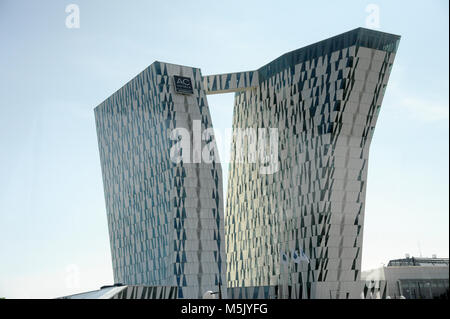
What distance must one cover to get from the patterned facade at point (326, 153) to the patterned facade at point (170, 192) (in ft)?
37.9

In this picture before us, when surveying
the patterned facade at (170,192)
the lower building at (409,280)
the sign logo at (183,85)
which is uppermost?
the sign logo at (183,85)

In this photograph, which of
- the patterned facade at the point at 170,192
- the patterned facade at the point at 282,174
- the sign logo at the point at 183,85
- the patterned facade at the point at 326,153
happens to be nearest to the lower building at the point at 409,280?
the patterned facade at the point at 326,153

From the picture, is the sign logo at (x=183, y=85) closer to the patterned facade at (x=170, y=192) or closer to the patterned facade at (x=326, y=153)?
the patterned facade at (x=170, y=192)

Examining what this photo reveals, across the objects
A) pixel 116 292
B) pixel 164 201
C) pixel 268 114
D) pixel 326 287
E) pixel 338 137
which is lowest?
pixel 326 287

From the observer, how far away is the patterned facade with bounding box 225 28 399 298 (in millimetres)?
84000

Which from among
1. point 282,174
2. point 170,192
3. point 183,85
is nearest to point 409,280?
point 282,174

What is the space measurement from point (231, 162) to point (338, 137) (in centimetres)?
2796

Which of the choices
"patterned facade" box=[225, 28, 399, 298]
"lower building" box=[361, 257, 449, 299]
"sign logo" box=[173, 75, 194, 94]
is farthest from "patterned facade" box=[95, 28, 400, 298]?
"lower building" box=[361, 257, 449, 299]

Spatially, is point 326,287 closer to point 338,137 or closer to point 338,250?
point 338,250

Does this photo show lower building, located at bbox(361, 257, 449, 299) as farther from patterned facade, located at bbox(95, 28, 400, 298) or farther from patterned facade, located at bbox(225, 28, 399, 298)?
patterned facade, located at bbox(95, 28, 400, 298)

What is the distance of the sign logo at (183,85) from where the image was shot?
88625 mm
